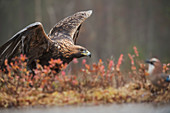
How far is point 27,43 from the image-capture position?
84.0 inches

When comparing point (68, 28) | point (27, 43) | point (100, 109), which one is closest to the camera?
point (100, 109)

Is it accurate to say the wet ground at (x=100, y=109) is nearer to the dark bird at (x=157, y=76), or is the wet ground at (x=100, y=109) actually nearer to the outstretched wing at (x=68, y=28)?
the dark bird at (x=157, y=76)

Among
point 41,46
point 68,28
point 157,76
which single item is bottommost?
Result: point 157,76

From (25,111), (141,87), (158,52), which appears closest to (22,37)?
(25,111)

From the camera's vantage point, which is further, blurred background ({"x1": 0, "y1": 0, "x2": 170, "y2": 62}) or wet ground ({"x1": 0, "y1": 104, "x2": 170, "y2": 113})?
blurred background ({"x1": 0, "y1": 0, "x2": 170, "y2": 62})

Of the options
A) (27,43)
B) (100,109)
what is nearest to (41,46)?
(27,43)

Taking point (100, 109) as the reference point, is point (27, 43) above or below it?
above

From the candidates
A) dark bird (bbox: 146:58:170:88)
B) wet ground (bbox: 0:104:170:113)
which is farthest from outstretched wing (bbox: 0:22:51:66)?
dark bird (bbox: 146:58:170:88)

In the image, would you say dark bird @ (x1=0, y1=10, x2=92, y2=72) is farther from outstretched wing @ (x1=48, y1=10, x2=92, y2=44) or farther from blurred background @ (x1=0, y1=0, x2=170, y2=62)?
blurred background @ (x1=0, y1=0, x2=170, y2=62)

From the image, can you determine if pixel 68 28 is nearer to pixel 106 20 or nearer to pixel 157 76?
pixel 157 76

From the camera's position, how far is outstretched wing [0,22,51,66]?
6.70 ft

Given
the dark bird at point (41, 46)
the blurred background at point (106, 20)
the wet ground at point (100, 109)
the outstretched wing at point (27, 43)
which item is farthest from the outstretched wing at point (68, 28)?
A: the blurred background at point (106, 20)

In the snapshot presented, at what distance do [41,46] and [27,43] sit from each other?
14 centimetres

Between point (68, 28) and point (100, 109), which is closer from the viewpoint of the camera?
point (100, 109)
